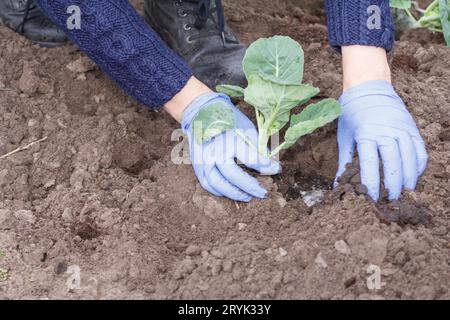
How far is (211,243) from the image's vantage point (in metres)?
1.92

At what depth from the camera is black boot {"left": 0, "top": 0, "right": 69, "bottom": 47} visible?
109 inches

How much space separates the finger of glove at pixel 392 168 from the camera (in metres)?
1.96

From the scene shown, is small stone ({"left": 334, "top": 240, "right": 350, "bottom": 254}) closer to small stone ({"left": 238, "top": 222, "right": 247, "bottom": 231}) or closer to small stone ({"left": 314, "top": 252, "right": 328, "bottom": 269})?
small stone ({"left": 314, "top": 252, "right": 328, "bottom": 269})

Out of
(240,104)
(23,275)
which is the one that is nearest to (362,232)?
(240,104)

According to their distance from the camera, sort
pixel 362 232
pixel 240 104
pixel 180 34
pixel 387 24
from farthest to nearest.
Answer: pixel 180 34 < pixel 240 104 < pixel 387 24 < pixel 362 232

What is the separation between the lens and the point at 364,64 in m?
2.15

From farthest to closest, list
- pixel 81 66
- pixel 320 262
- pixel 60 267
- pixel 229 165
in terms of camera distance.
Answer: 1. pixel 81 66
2. pixel 229 165
3. pixel 60 267
4. pixel 320 262

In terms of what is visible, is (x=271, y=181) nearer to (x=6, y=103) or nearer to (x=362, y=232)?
(x=362, y=232)

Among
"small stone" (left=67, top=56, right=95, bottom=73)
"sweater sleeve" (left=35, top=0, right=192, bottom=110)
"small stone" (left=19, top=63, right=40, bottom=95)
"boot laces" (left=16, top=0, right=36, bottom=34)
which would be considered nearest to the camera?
"sweater sleeve" (left=35, top=0, right=192, bottom=110)

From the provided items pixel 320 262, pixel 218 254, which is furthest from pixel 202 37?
pixel 320 262

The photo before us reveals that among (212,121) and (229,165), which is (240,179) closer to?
(229,165)

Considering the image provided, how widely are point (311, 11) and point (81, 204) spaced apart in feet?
5.55

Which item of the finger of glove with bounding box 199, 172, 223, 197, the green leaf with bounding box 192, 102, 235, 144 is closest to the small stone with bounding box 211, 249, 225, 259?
the finger of glove with bounding box 199, 172, 223, 197

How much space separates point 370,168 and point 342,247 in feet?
1.00
